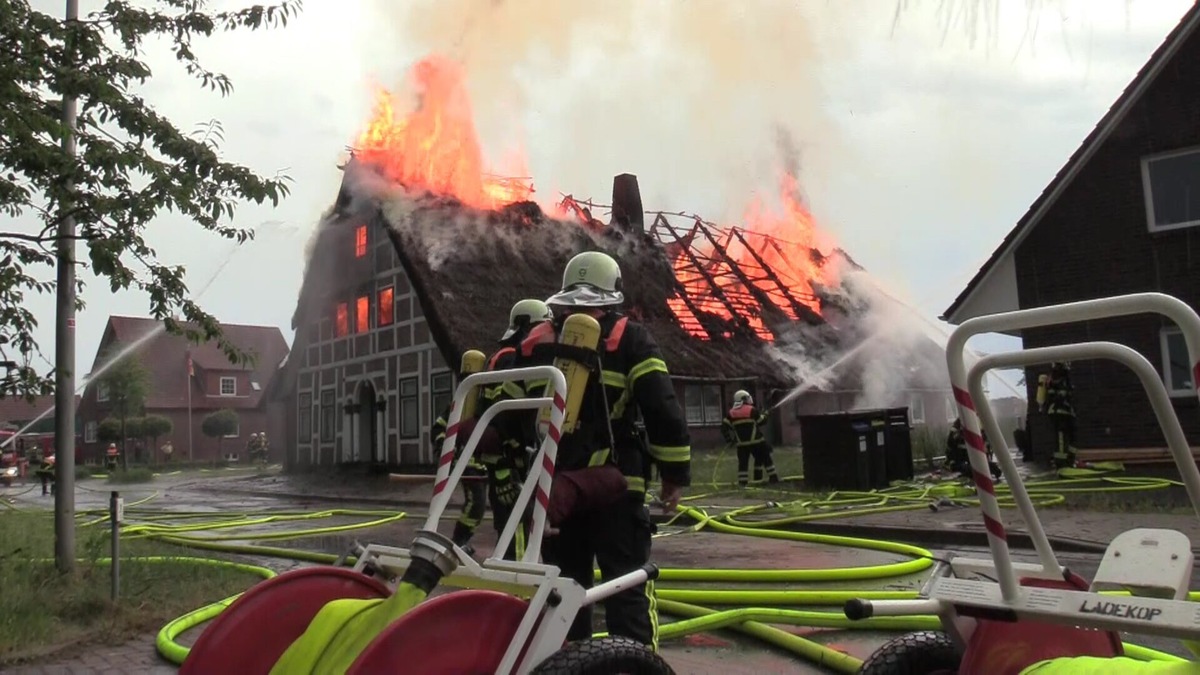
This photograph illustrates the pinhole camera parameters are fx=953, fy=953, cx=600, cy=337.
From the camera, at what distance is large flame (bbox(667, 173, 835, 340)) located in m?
29.0

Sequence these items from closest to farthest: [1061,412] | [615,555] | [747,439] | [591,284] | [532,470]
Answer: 1. [532,470]
2. [615,555]
3. [591,284]
4. [1061,412]
5. [747,439]

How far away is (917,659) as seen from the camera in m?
2.56

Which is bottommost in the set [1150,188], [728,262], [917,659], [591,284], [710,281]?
[917,659]

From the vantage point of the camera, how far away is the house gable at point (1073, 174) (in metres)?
14.5

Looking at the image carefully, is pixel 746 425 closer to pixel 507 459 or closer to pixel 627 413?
pixel 507 459

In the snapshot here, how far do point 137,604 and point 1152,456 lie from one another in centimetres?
1401

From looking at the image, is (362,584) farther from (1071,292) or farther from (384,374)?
(384,374)

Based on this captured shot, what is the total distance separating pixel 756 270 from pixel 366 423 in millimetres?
13825

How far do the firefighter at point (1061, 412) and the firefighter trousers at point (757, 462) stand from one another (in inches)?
161

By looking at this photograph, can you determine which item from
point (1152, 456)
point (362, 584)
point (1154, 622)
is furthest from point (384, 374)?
point (1154, 622)

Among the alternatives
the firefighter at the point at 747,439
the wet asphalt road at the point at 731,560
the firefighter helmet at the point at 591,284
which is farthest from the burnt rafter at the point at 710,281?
the firefighter helmet at the point at 591,284

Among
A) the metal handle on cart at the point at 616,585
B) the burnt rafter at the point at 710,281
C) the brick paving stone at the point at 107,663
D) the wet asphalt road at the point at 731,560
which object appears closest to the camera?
the metal handle on cart at the point at 616,585

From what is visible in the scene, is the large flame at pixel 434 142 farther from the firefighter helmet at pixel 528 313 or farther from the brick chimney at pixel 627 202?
the firefighter helmet at pixel 528 313

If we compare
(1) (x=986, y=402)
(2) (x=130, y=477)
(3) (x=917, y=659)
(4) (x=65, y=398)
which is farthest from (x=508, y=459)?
(2) (x=130, y=477)
